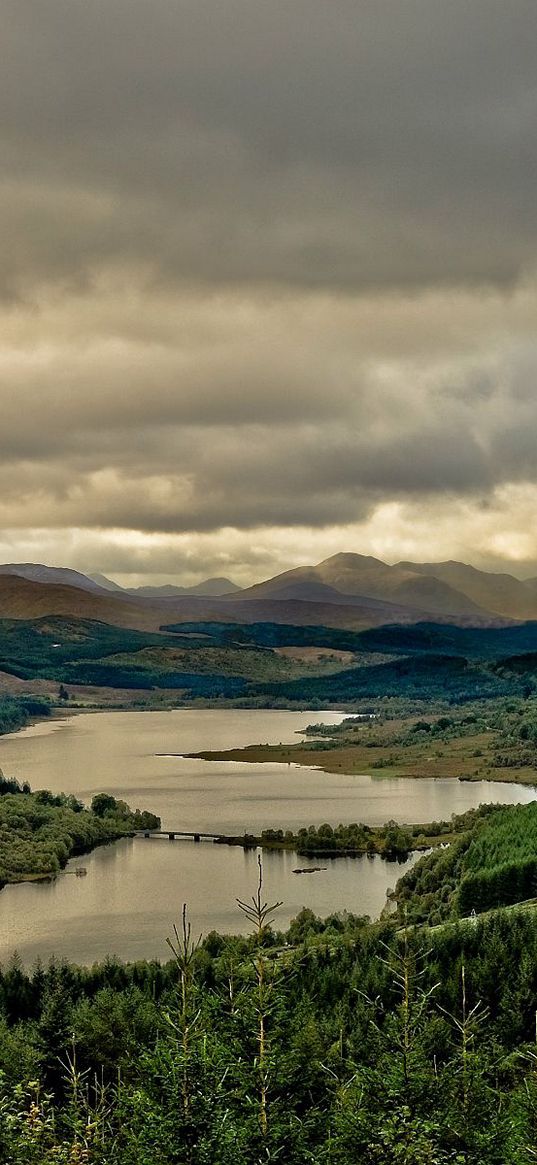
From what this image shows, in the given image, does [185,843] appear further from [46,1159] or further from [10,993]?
[46,1159]

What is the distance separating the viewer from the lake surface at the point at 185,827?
52.5 meters

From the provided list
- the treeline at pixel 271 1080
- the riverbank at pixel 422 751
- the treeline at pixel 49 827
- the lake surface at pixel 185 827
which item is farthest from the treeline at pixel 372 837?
→ the treeline at pixel 271 1080

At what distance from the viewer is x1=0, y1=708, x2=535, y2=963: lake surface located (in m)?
52.5

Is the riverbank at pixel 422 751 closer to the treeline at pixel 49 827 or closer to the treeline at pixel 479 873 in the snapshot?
the treeline at pixel 49 827

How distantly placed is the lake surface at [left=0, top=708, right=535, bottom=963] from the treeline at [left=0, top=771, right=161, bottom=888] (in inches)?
65.7

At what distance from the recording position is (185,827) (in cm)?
7962

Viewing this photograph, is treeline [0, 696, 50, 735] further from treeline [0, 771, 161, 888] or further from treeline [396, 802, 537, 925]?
treeline [396, 802, 537, 925]

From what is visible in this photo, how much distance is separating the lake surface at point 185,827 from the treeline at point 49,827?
167 cm

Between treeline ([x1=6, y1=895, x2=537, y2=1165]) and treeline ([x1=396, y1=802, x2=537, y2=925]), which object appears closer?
treeline ([x1=6, y1=895, x2=537, y2=1165])

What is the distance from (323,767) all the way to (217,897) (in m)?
60.3

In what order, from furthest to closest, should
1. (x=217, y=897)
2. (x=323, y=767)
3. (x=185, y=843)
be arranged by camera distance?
(x=323, y=767)
(x=185, y=843)
(x=217, y=897)

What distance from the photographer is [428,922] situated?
160 feet

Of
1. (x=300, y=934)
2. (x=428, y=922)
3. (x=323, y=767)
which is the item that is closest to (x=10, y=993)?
(x=300, y=934)

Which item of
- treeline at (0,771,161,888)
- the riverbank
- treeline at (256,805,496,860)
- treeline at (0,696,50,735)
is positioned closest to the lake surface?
treeline at (0,771,161,888)
